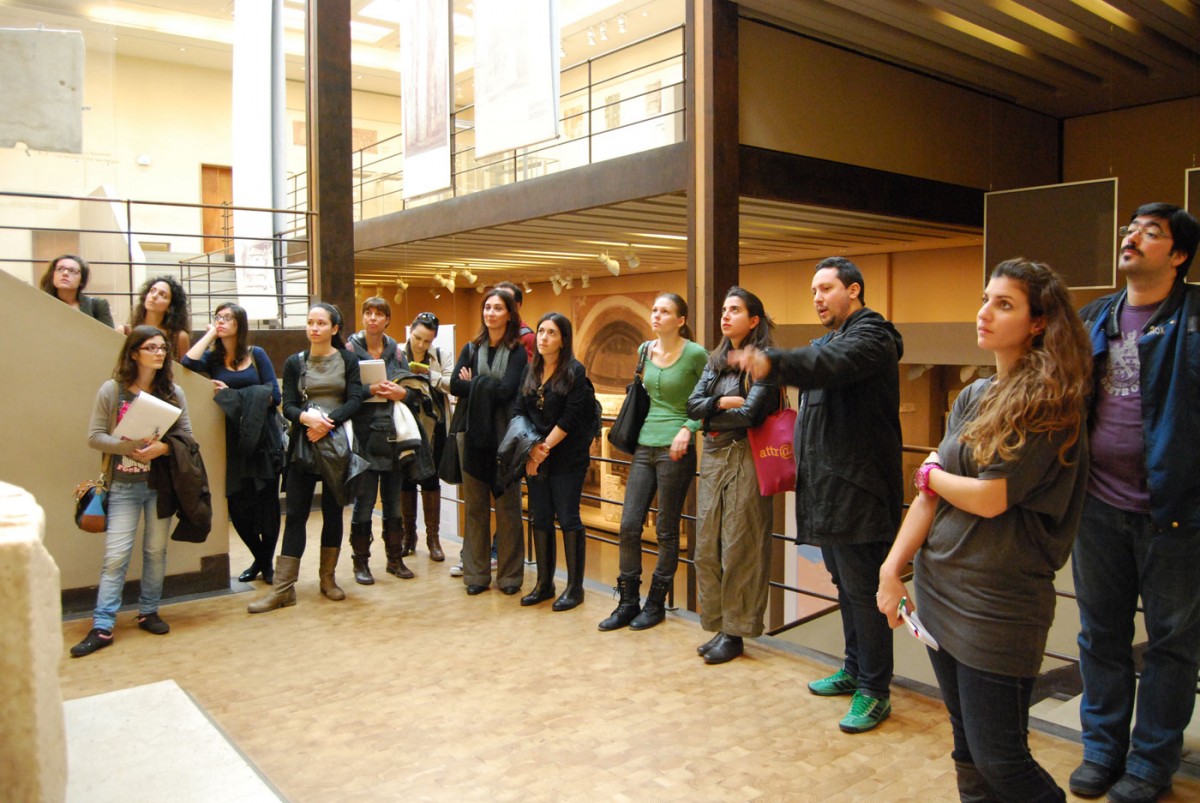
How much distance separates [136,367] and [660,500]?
2618 mm

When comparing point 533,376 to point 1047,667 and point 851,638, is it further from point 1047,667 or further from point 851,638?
point 1047,667

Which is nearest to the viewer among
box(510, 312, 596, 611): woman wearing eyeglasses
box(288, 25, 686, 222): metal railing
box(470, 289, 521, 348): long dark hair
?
box(510, 312, 596, 611): woman wearing eyeglasses

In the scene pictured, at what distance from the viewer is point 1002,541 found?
6.64ft

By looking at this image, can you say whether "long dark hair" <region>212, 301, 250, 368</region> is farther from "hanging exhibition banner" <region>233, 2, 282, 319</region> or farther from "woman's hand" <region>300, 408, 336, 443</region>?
"hanging exhibition banner" <region>233, 2, 282, 319</region>

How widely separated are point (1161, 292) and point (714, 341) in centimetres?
386

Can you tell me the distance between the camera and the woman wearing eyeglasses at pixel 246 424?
502 centimetres

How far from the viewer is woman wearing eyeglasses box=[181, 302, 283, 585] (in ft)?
16.5

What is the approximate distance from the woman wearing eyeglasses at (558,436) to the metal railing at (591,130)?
316 cm

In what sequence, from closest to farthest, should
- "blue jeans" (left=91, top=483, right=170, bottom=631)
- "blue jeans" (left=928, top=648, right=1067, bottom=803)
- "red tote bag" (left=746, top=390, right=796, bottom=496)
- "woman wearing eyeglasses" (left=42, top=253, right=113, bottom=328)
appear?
"blue jeans" (left=928, top=648, right=1067, bottom=803) < "red tote bag" (left=746, top=390, right=796, bottom=496) < "blue jeans" (left=91, top=483, right=170, bottom=631) < "woman wearing eyeglasses" (left=42, top=253, right=113, bottom=328)

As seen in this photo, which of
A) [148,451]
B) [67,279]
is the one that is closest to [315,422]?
[148,451]

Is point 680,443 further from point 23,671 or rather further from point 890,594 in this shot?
point 23,671

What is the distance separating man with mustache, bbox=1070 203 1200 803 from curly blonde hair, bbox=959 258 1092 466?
75cm

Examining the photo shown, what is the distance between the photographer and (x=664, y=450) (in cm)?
428

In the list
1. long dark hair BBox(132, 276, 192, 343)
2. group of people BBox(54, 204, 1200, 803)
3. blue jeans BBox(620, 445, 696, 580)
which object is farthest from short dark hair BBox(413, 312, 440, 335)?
blue jeans BBox(620, 445, 696, 580)
